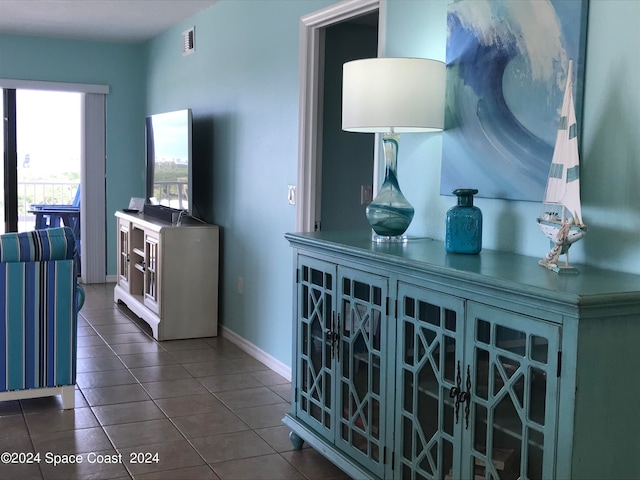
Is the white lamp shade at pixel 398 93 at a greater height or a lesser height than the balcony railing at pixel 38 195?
greater

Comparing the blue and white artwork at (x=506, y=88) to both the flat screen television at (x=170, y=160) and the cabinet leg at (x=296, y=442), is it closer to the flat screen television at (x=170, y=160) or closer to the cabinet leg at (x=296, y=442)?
the cabinet leg at (x=296, y=442)

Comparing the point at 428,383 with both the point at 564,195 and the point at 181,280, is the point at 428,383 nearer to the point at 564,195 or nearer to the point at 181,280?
the point at 564,195

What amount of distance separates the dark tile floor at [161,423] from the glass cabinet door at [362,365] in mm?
322

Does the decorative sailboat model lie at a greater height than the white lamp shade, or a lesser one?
lesser

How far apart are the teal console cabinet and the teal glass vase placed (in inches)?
3.7

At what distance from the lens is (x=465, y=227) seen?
8.20 ft

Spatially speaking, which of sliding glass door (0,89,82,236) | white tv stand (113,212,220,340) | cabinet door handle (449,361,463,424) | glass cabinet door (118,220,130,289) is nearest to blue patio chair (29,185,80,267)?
sliding glass door (0,89,82,236)

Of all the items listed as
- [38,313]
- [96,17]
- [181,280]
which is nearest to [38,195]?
[96,17]

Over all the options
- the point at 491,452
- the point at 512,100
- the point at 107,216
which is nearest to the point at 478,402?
the point at 491,452

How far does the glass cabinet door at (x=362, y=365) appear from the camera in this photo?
2.55m

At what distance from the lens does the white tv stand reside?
505cm

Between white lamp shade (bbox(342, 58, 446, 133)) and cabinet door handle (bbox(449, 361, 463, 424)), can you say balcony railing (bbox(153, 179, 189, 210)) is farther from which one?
cabinet door handle (bbox(449, 361, 463, 424))

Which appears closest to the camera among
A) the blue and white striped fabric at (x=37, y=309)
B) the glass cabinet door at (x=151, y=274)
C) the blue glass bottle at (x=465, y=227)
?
the blue glass bottle at (x=465, y=227)

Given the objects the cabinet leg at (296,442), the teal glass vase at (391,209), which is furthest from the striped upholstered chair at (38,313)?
the teal glass vase at (391,209)
